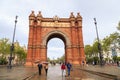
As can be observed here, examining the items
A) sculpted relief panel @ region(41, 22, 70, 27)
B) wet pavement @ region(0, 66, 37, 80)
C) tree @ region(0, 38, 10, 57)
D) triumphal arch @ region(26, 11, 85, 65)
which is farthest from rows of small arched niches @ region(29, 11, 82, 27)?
wet pavement @ region(0, 66, 37, 80)

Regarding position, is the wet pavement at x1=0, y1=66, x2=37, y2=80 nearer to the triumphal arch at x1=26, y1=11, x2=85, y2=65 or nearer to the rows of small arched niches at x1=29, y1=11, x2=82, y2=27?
the triumphal arch at x1=26, y1=11, x2=85, y2=65

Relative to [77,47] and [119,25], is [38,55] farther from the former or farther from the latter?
[119,25]

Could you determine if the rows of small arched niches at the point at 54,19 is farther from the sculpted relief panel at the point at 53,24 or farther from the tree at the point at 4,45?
the tree at the point at 4,45

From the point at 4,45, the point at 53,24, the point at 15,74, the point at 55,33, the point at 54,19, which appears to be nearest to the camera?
the point at 15,74

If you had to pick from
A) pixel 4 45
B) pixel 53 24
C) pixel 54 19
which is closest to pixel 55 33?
pixel 53 24

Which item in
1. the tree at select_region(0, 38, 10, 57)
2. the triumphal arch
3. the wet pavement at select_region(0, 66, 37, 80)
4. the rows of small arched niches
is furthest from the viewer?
the tree at select_region(0, 38, 10, 57)

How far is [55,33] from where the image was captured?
45938 mm

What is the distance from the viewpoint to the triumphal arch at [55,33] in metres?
43.7

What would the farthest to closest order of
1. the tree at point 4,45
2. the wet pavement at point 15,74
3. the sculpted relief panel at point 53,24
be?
the tree at point 4,45, the sculpted relief panel at point 53,24, the wet pavement at point 15,74

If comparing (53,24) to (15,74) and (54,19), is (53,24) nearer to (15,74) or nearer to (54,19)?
(54,19)

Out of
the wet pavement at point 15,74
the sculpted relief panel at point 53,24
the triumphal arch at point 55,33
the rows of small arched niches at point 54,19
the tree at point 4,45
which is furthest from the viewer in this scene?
the tree at point 4,45

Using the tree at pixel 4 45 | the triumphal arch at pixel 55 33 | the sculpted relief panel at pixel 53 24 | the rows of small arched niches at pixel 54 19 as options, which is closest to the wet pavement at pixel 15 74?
the triumphal arch at pixel 55 33

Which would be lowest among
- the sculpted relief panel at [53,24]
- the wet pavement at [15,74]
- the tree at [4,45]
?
the wet pavement at [15,74]

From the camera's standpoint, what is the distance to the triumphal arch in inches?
1719
